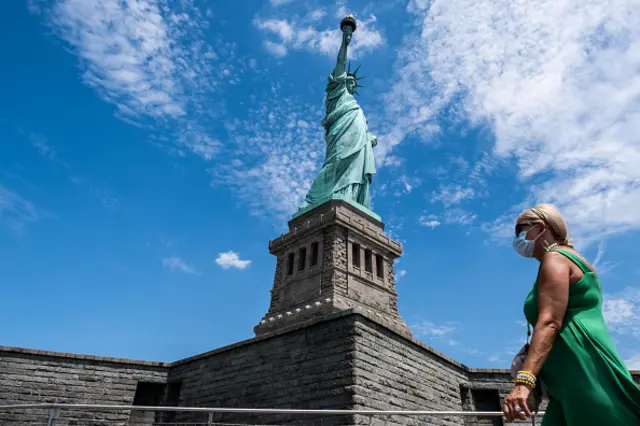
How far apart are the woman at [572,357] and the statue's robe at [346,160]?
71.1ft

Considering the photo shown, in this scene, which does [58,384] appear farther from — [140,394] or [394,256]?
[394,256]

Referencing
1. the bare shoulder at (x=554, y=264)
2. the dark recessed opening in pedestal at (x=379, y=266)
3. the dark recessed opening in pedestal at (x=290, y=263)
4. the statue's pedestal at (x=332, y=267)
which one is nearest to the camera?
the bare shoulder at (x=554, y=264)

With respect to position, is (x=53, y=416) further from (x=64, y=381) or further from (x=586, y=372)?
(x=64, y=381)

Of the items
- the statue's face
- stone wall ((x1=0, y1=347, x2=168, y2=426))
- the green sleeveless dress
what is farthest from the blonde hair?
the statue's face

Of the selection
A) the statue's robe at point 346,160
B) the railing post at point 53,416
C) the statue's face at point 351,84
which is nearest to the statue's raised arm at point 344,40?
the statue's face at point 351,84

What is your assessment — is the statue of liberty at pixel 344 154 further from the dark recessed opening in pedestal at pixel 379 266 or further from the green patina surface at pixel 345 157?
the dark recessed opening in pedestal at pixel 379 266

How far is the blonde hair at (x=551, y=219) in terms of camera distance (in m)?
2.58

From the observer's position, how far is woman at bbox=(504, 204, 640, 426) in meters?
2.02

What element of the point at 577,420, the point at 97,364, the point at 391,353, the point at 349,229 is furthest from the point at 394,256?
the point at 577,420

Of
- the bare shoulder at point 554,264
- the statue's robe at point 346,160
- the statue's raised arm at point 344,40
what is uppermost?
the statue's raised arm at point 344,40

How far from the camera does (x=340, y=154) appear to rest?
2573cm

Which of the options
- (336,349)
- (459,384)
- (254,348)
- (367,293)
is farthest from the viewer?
(367,293)

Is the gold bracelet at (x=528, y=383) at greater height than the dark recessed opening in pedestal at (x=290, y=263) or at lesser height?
lesser

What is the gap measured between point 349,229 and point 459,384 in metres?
11.0
